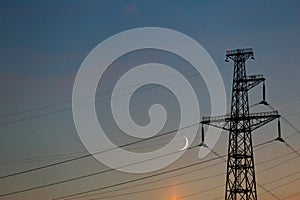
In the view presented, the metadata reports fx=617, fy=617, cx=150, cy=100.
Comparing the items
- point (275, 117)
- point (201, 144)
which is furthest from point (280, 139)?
point (201, 144)

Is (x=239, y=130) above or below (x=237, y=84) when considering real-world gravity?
below

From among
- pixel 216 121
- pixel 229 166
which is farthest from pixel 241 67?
pixel 229 166

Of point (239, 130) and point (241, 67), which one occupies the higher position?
point (241, 67)

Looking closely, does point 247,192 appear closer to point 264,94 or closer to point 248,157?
point 248,157

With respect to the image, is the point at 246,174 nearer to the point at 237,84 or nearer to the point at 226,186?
the point at 226,186

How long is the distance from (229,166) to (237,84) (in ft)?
26.2

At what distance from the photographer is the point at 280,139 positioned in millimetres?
58938

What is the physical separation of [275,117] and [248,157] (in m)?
4.72

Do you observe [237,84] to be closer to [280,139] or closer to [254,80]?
[254,80]

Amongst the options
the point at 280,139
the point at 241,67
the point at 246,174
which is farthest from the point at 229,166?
Answer: the point at 241,67

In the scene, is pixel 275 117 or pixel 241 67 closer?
pixel 275 117

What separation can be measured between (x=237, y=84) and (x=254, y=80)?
1.69 metres

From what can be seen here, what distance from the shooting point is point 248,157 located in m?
58.1

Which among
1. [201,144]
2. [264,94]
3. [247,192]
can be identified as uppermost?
[264,94]
